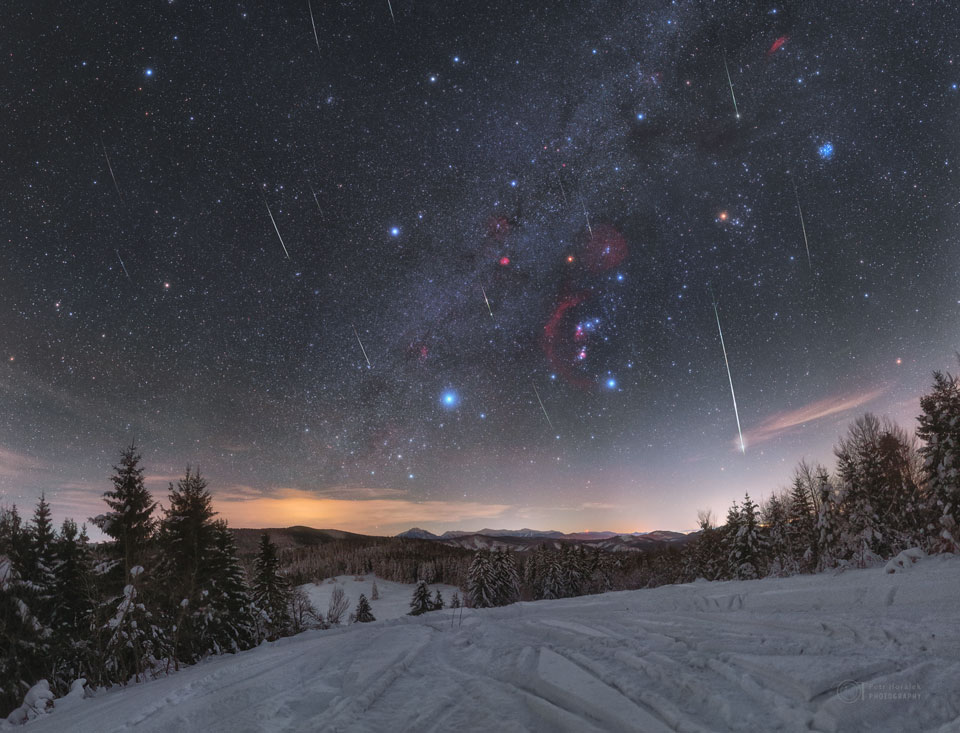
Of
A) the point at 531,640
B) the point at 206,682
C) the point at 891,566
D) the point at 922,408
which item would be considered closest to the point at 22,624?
the point at 206,682

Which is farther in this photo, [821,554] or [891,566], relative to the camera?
[821,554]

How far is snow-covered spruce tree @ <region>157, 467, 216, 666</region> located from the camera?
19172 mm

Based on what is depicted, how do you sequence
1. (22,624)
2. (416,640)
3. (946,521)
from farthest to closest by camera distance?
(22,624)
(946,521)
(416,640)

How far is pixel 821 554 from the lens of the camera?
90.1ft

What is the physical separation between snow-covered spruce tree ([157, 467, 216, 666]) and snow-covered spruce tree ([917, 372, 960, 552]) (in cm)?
3410

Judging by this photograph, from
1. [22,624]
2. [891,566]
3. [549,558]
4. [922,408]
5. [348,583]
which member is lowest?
[348,583]

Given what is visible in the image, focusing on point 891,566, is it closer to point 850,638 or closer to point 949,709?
point 850,638

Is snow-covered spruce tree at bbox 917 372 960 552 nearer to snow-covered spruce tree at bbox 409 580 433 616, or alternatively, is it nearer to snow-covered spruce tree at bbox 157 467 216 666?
snow-covered spruce tree at bbox 157 467 216 666

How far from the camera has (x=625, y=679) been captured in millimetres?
4973

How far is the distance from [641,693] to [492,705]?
5.32 feet

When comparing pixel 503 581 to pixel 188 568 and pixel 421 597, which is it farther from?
pixel 188 568

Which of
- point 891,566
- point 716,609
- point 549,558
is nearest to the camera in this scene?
point 716,609

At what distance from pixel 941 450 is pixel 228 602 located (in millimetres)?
37422

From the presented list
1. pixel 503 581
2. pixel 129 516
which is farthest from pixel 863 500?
pixel 129 516
